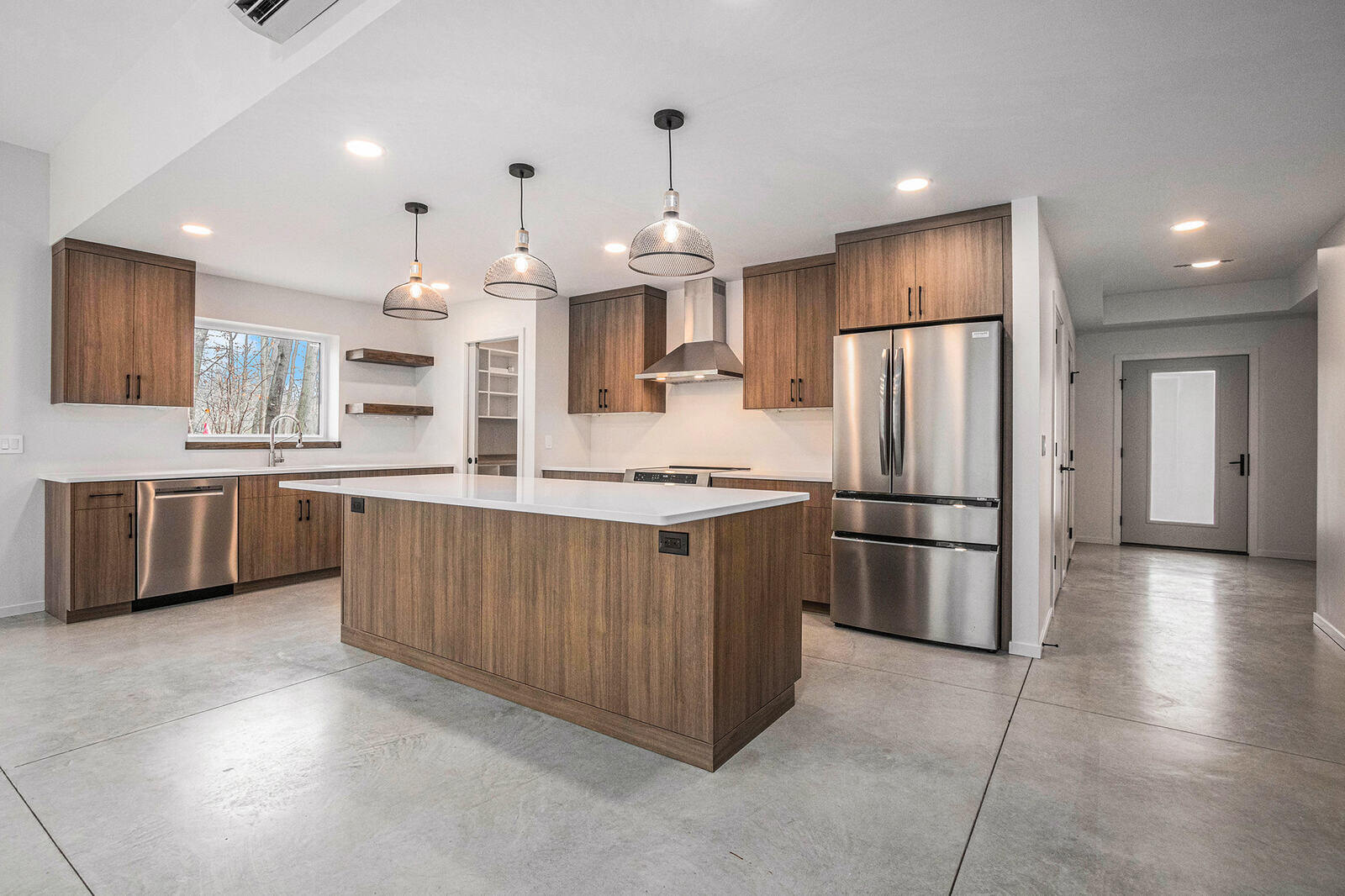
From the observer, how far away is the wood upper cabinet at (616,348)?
226 inches

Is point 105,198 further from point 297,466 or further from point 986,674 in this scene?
point 986,674

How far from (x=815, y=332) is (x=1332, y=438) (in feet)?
10.1

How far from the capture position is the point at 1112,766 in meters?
2.29

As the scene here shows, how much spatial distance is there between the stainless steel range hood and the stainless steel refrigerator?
146 cm

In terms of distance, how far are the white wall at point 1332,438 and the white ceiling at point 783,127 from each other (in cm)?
33

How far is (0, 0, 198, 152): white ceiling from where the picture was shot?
9.23 ft

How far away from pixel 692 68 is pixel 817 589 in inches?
126

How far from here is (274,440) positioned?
215 inches

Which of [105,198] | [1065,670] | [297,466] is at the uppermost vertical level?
[105,198]

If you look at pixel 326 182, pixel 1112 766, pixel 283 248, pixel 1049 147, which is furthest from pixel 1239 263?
pixel 283 248

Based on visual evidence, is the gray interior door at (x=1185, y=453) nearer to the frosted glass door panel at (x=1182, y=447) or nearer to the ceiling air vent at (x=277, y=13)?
the frosted glass door panel at (x=1182, y=447)

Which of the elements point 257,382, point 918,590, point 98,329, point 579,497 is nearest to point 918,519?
point 918,590

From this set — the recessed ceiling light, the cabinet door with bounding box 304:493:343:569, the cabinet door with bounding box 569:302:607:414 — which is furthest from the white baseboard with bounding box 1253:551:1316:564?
the cabinet door with bounding box 304:493:343:569

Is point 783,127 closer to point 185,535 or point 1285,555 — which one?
point 185,535
